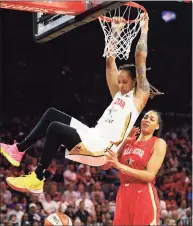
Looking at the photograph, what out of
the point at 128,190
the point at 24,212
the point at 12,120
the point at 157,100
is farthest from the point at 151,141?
the point at 157,100

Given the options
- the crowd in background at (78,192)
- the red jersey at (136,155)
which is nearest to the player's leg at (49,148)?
the red jersey at (136,155)

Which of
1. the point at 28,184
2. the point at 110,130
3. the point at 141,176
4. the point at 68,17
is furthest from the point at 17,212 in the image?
the point at 68,17

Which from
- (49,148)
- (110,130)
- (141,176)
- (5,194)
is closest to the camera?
(49,148)

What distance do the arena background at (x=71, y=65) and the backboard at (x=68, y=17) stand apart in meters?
8.74

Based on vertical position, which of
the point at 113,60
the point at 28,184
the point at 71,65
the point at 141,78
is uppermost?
the point at 71,65

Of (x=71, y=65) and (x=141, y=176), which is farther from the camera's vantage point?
(x=71, y=65)

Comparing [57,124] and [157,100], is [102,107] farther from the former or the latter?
[57,124]

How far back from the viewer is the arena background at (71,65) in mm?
15195

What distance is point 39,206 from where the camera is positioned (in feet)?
34.0

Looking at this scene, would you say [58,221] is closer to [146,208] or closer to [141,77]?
[146,208]

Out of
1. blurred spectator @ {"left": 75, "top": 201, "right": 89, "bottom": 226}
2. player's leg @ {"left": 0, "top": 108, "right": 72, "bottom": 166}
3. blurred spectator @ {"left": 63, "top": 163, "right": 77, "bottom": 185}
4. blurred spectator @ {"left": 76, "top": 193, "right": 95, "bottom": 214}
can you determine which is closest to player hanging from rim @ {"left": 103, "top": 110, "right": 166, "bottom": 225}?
player's leg @ {"left": 0, "top": 108, "right": 72, "bottom": 166}

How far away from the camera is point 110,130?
542 cm

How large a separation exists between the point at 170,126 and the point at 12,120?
492cm

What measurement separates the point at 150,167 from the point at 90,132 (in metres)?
0.71
